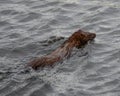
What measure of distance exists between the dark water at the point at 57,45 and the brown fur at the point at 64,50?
6.7 inches

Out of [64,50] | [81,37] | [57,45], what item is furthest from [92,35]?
[64,50]

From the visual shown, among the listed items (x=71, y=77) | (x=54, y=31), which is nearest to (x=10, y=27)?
(x=54, y=31)

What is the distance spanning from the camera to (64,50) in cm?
1140

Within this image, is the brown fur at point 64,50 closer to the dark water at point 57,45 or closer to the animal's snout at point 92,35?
the animal's snout at point 92,35

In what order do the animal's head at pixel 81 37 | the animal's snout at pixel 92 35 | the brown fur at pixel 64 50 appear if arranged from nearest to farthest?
the brown fur at pixel 64 50 < the animal's head at pixel 81 37 < the animal's snout at pixel 92 35

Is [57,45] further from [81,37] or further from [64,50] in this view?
[64,50]

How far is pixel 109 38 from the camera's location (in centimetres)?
1291

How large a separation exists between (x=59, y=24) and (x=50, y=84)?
4417 millimetres

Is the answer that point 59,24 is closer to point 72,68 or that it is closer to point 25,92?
point 72,68

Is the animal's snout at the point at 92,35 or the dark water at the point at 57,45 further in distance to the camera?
the animal's snout at the point at 92,35

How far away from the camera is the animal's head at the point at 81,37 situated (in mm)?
11991

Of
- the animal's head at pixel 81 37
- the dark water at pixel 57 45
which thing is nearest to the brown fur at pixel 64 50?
the animal's head at pixel 81 37

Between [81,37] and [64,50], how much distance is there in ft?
3.22

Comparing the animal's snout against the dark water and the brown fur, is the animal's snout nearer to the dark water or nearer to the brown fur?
the brown fur
